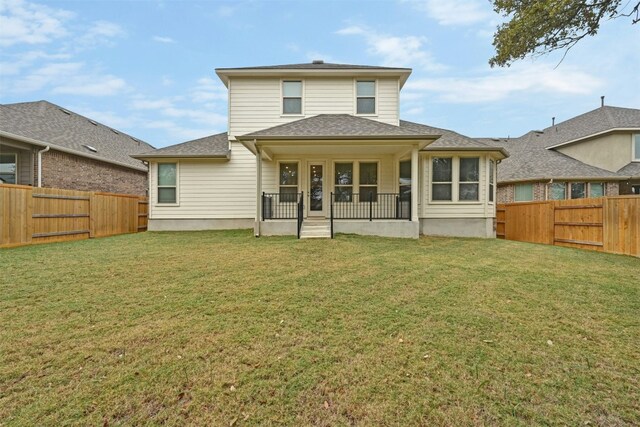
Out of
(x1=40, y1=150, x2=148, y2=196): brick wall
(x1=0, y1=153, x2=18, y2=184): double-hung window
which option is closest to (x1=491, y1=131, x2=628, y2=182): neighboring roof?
(x1=40, y1=150, x2=148, y2=196): brick wall

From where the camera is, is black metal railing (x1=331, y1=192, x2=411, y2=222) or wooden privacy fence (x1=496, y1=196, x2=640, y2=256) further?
black metal railing (x1=331, y1=192, x2=411, y2=222)

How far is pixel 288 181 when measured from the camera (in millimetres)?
11547

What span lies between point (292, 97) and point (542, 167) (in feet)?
44.4

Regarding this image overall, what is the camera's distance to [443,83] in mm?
23094

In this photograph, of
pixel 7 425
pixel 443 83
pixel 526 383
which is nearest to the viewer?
pixel 7 425

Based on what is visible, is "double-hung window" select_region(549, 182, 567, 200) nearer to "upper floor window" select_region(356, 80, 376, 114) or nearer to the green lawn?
"upper floor window" select_region(356, 80, 376, 114)

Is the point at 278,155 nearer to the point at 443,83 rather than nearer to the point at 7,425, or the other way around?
the point at 7,425

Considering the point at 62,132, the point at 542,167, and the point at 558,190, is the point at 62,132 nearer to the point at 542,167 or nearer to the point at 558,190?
the point at 542,167

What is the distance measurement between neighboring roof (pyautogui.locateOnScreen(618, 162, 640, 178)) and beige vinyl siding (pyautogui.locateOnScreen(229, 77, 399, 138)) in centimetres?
1311

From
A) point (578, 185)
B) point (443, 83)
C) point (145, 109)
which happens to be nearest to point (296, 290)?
point (578, 185)

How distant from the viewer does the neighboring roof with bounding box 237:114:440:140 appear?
29.1 ft

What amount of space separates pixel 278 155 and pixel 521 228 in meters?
9.78

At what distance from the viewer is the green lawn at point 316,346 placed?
2070 mm

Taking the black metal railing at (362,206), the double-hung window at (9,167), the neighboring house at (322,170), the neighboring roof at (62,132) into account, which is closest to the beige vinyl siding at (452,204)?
the neighboring house at (322,170)
